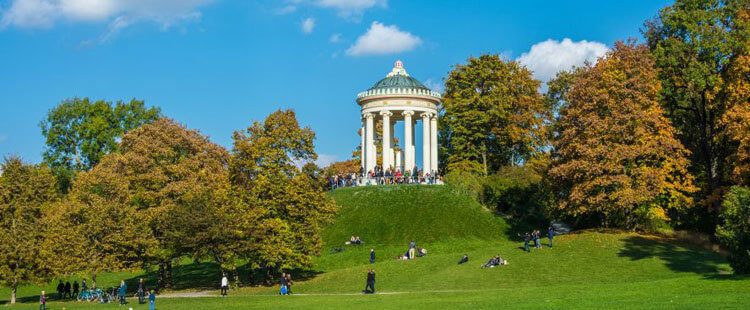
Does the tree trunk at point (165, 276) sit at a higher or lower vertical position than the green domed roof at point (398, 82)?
lower

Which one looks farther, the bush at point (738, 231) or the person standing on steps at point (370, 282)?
the person standing on steps at point (370, 282)

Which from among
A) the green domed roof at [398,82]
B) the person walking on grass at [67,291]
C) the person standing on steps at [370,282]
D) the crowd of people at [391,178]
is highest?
the green domed roof at [398,82]

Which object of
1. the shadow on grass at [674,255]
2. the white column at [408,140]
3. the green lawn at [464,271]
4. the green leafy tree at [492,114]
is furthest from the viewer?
the green leafy tree at [492,114]

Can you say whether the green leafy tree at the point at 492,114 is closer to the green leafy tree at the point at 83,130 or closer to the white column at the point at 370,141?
the white column at the point at 370,141

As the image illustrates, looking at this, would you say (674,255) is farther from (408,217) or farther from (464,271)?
(408,217)

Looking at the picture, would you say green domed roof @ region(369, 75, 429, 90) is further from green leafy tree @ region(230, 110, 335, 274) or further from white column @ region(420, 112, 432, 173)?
green leafy tree @ region(230, 110, 335, 274)

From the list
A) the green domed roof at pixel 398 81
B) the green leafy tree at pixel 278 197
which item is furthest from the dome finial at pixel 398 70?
the green leafy tree at pixel 278 197

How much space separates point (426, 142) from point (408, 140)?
5.14ft

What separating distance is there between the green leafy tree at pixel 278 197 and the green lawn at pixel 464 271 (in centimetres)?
205

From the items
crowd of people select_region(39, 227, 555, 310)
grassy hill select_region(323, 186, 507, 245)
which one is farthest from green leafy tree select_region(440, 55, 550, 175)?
crowd of people select_region(39, 227, 555, 310)

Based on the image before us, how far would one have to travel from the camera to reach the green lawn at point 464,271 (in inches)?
1133


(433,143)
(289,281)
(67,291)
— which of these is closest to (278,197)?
(289,281)

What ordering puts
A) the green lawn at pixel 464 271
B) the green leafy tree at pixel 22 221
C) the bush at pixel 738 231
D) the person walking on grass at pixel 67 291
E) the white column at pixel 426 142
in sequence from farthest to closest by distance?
the white column at pixel 426 142
the person walking on grass at pixel 67 291
the green leafy tree at pixel 22 221
the bush at pixel 738 231
the green lawn at pixel 464 271

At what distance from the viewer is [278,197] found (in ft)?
139
